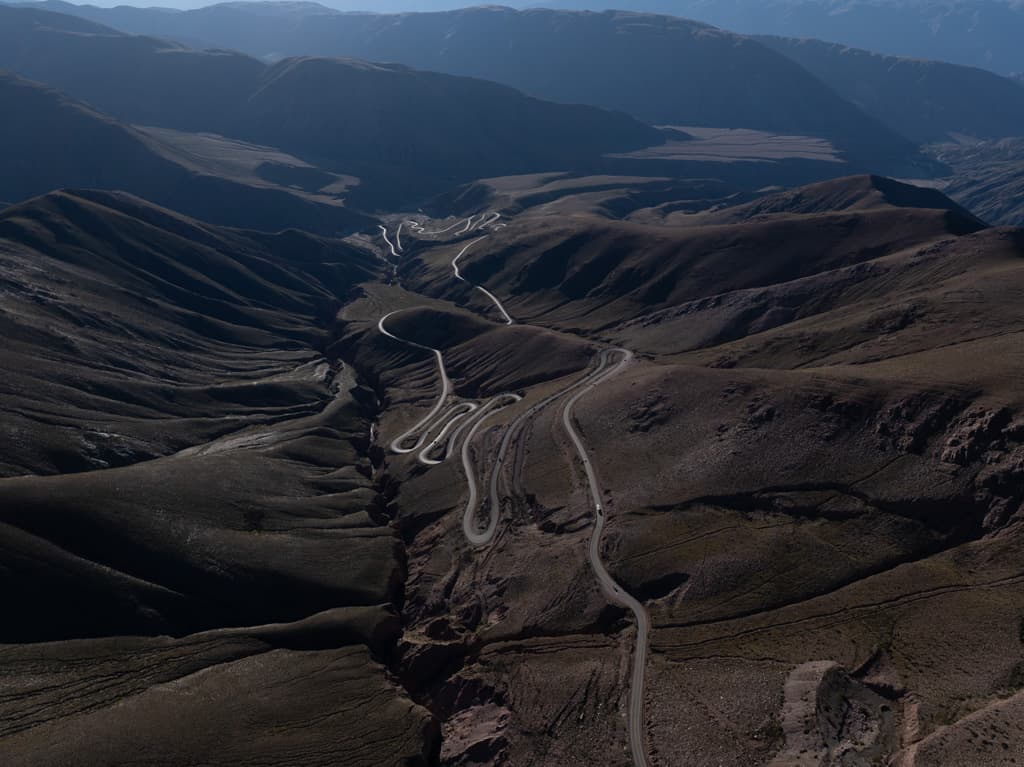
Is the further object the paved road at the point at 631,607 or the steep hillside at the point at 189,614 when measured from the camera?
the steep hillside at the point at 189,614

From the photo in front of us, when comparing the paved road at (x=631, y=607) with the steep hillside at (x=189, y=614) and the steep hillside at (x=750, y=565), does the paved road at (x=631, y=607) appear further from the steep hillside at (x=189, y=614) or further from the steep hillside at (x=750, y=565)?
the steep hillside at (x=189, y=614)

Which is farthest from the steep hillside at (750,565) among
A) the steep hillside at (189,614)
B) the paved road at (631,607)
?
the steep hillside at (189,614)

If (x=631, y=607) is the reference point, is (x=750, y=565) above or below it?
above

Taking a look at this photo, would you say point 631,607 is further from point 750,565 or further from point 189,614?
point 189,614

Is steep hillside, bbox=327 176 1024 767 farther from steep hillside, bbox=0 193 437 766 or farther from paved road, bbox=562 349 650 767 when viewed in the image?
steep hillside, bbox=0 193 437 766

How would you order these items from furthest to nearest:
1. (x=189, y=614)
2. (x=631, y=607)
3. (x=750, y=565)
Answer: (x=189, y=614) < (x=750, y=565) < (x=631, y=607)

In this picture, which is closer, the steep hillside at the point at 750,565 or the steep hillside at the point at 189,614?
the steep hillside at the point at 750,565

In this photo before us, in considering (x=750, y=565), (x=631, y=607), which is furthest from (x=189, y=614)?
(x=750, y=565)

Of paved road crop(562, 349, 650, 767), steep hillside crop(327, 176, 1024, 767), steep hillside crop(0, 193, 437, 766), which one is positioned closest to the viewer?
steep hillside crop(327, 176, 1024, 767)

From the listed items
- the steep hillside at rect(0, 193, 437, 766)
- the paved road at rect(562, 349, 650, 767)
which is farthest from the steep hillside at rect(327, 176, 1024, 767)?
the steep hillside at rect(0, 193, 437, 766)

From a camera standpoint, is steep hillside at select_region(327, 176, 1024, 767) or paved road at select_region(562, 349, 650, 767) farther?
paved road at select_region(562, 349, 650, 767)

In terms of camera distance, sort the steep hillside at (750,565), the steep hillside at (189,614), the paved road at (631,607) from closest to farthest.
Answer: the steep hillside at (750,565) < the paved road at (631,607) < the steep hillside at (189,614)

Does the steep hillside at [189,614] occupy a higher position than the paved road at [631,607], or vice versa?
the paved road at [631,607]

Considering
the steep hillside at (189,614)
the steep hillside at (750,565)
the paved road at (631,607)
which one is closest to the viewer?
the steep hillside at (750,565)
